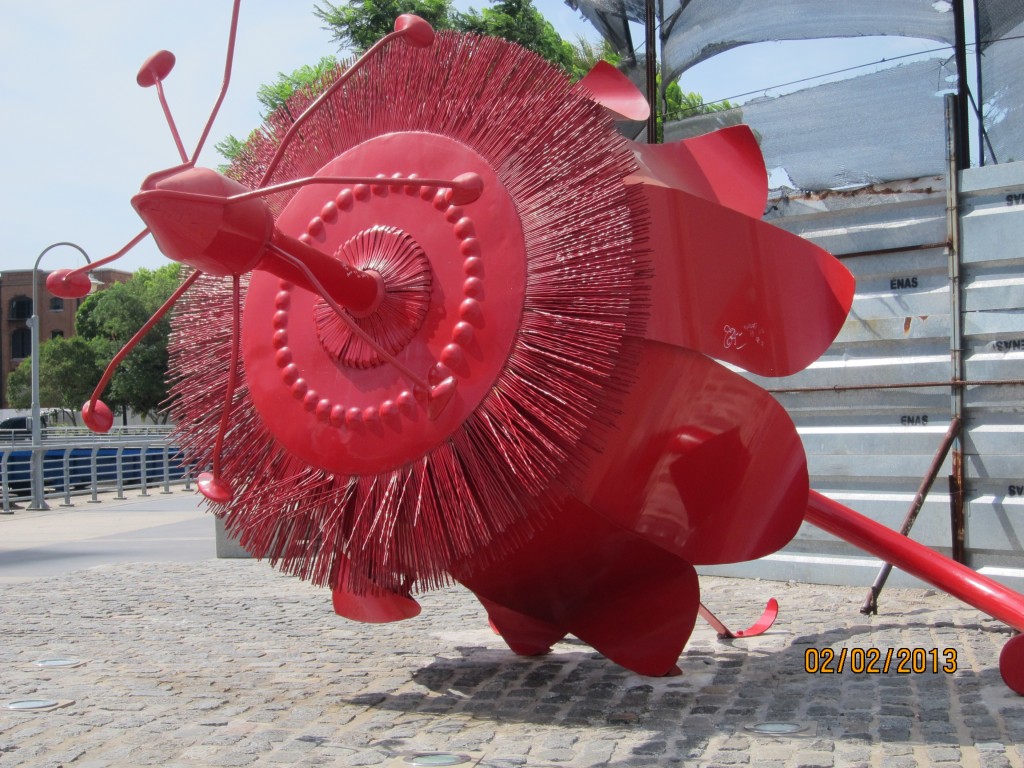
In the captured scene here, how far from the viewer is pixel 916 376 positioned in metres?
6.62

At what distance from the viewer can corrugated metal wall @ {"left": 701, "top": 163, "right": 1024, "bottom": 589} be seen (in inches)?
246

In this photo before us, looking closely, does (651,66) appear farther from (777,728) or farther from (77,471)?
(77,471)

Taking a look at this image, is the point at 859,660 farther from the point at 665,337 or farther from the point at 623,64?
the point at 623,64

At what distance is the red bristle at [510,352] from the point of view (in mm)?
3326

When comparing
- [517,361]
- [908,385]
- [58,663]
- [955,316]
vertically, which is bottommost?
[58,663]

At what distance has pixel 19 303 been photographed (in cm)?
5709

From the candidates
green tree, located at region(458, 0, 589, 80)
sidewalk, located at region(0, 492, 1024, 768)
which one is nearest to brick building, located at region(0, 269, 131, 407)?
green tree, located at region(458, 0, 589, 80)

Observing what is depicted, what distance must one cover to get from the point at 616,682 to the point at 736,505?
3.20 feet

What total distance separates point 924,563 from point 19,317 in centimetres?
5973

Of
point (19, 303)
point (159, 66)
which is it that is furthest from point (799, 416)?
point (19, 303)

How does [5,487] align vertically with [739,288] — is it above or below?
below
